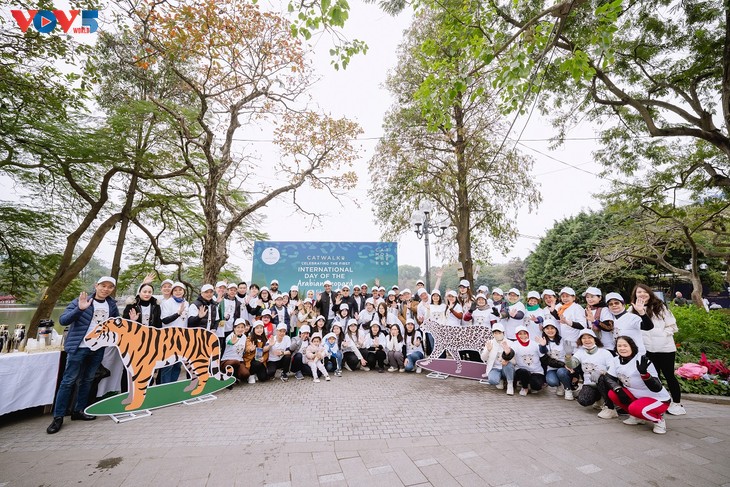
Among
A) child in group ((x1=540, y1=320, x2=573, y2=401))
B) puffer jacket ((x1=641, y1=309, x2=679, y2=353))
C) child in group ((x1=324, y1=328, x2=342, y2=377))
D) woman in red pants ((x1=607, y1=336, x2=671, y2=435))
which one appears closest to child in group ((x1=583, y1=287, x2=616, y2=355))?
puffer jacket ((x1=641, y1=309, x2=679, y2=353))

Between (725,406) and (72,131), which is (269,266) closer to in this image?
(72,131)

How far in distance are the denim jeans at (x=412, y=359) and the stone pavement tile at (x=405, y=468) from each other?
4.05 metres

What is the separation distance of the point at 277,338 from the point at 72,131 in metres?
8.28

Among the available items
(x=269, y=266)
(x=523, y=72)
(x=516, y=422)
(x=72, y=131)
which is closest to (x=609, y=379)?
(x=516, y=422)

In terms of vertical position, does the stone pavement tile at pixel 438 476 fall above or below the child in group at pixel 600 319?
below

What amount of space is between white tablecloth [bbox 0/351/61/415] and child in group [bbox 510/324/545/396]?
7562mm

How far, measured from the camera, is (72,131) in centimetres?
876

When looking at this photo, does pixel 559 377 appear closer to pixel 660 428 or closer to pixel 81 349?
pixel 660 428

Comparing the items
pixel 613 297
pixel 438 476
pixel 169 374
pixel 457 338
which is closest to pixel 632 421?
pixel 613 297

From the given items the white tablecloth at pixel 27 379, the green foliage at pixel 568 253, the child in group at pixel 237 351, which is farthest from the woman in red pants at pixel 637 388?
the green foliage at pixel 568 253

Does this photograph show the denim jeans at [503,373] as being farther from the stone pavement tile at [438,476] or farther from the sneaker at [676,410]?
the stone pavement tile at [438,476]

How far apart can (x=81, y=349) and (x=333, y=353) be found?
4455 millimetres

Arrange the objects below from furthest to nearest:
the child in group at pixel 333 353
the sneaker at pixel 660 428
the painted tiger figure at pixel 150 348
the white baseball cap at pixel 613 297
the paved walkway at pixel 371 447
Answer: the child in group at pixel 333 353 → the white baseball cap at pixel 613 297 → the painted tiger figure at pixel 150 348 → the sneaker at pixel 660 428 → the paved walkway at pixel 371 447

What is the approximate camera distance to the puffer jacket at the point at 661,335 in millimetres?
4668
